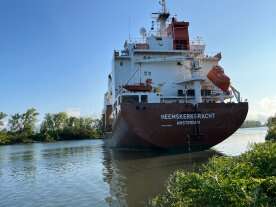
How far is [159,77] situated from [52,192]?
15.9m

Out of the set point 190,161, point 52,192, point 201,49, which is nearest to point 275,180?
point 52,192

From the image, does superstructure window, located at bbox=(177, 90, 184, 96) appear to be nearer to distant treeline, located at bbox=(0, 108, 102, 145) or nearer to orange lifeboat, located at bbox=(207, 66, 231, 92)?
orange lifeboat, located at bbox=(207, 66, 231, 92)

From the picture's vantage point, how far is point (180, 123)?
921 inches

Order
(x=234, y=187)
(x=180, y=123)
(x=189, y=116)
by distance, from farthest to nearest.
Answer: (x=189, y=116), (x=180, y=123), (x=234, y=187)

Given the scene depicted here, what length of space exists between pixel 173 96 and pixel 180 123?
4460 mm

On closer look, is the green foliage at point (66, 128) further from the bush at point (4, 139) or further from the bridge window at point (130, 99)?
the bridge window at point (130, 99)

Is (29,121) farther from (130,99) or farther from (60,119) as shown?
(130,99)

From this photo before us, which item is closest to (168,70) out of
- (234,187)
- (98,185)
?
(98,185)

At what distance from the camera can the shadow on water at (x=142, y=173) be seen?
12398 mm

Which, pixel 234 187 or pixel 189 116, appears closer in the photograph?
pixel 234 187

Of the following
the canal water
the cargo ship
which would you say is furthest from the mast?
the canal water

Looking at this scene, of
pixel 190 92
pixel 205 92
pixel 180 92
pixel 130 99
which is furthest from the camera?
pixel 180 92

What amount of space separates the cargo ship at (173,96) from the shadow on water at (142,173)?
1.19 meters

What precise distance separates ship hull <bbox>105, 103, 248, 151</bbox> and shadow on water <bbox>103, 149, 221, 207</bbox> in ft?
2.79
